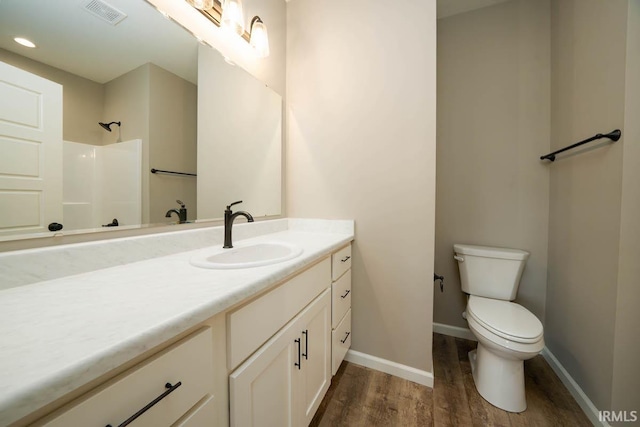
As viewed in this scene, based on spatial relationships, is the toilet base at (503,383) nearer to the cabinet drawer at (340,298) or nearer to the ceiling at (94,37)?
the cabinet drawer at (340,298)

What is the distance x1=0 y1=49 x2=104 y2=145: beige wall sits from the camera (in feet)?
2.13

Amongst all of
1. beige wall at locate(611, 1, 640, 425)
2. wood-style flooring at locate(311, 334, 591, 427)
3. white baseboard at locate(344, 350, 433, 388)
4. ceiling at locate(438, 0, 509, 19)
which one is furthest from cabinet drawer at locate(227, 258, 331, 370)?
ceiling at locate(438, 0, 509, 19)

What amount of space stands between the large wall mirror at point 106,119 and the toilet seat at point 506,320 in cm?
154

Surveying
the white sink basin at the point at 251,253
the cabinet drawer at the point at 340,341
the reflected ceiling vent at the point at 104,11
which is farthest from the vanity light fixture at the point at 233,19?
the cabinet drawer at the point at 340,341

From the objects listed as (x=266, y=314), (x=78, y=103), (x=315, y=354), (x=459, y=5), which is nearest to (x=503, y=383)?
(x=315, y=354)

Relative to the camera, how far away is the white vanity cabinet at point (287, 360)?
603mm

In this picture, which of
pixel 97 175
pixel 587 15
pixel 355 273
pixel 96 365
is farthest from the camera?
pixel 355 273

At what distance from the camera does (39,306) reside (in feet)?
1.55

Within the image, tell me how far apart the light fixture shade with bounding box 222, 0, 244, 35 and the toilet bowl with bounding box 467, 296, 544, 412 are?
6.65 ft

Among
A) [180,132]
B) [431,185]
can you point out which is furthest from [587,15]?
[180,132]

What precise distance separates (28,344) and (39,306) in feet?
0.65

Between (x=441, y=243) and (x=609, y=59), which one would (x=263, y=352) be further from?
(x=609, y=59)

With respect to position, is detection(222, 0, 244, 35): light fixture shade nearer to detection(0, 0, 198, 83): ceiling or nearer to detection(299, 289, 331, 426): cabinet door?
detection(0, 0, 198, 83): ceiling

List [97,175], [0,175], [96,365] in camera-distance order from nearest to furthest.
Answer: [96,365], [0,175], [97,175]
